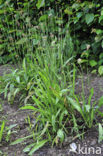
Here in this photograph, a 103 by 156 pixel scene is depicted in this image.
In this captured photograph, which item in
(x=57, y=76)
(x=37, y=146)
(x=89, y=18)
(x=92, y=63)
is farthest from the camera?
(x=92, y=63)

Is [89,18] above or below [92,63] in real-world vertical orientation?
above

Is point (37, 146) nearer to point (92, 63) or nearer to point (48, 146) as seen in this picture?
point (48, 146)

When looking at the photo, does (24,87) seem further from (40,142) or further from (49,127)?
(40,142)

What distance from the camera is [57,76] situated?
2.14 m

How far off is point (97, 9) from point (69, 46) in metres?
0.61

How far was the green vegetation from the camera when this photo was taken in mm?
1805

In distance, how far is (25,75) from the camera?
8.78 ft

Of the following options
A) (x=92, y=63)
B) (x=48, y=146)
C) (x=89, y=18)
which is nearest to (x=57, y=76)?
(x=48, y=146)

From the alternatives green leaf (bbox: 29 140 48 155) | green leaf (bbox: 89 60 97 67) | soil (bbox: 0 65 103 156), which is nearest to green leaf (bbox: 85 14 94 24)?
green leaf (bbox: 89 60 97 67)

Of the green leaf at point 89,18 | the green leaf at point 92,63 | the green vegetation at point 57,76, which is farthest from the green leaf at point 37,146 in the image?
the green leaf at point 89,18

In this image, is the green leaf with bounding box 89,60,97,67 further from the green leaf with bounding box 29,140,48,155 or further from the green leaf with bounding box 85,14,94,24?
the green leaf with bounding box 29,140,48,155

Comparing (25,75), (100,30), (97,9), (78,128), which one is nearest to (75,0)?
(97,9)

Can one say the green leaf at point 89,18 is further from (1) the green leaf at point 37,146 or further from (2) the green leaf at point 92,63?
(1) the green leaf at point 37,146

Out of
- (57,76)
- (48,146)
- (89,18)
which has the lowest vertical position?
(48,146)
